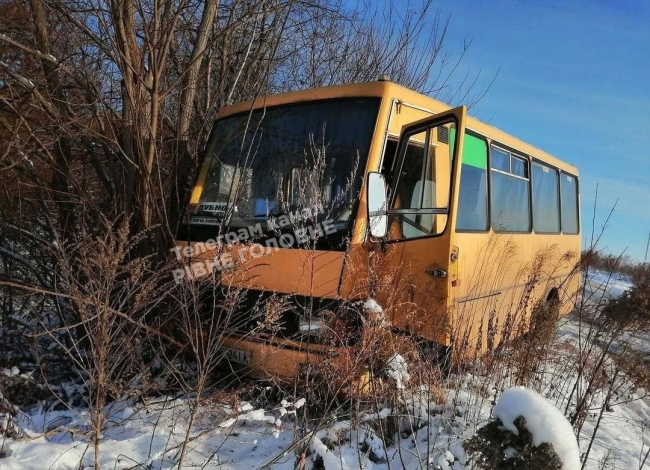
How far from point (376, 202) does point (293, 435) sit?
1.74 m

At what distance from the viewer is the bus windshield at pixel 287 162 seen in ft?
12.5

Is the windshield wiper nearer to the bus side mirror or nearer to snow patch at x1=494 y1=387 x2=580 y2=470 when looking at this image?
the bus side mirror

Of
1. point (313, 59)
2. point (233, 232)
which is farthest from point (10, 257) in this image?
point (313, 59)

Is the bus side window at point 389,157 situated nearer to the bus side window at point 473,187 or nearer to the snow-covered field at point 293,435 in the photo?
the bus side window at point 473,187

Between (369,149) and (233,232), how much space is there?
135cm

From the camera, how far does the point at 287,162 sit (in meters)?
4.19

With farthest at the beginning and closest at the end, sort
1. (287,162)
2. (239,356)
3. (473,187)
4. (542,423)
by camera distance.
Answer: (473,187), (287,162), (239,356), (542,423)

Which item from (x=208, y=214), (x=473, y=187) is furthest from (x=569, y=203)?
(x=208, y=214)

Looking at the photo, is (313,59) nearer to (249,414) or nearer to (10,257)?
(10,257)

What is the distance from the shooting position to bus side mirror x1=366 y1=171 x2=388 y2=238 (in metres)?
3.39

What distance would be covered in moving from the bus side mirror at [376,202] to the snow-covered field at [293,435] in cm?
104

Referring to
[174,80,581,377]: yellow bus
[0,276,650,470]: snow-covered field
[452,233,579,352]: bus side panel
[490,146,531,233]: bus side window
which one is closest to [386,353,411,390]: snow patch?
[0,276,650,470]: snow-covered field

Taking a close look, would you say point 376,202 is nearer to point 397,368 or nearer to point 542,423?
point 397,368

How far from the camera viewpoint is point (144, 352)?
14.3 ft
